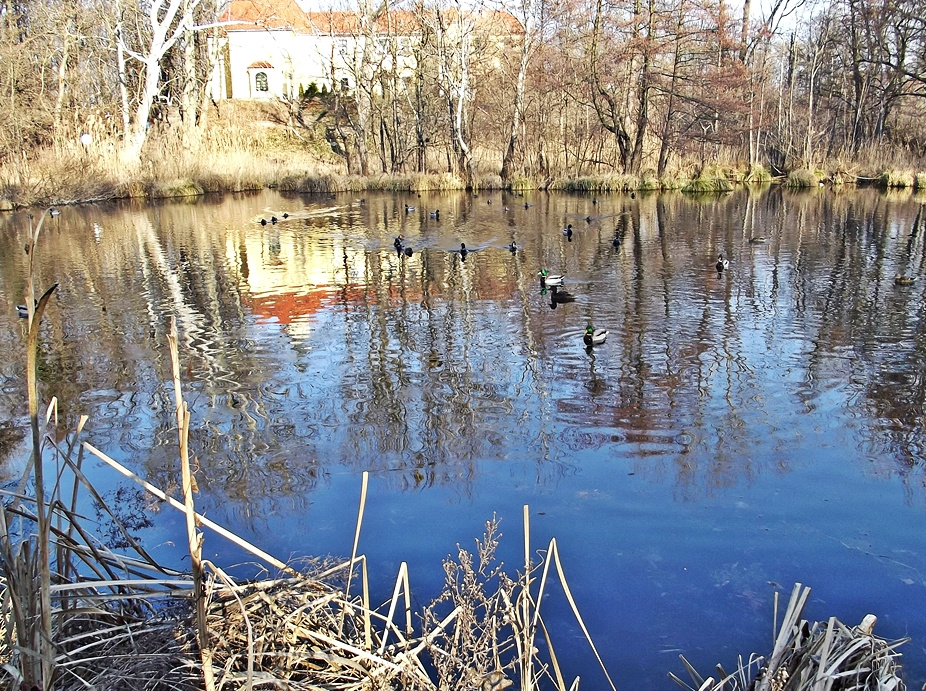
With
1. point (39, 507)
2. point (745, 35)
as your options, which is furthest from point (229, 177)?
point (39, 507)

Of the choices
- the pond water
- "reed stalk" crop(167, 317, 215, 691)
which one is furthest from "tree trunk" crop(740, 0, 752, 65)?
"reed stalk" crop(167, 317, 215, 691)

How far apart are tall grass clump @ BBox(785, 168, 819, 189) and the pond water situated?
16776 mm

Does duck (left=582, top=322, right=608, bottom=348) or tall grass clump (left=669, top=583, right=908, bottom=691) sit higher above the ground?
duck (left=582, top=322, right=608, bottom=348)

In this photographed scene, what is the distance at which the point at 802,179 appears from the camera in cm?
2905

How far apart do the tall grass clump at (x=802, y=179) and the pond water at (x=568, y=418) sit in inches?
660

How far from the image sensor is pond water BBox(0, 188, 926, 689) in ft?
13.8

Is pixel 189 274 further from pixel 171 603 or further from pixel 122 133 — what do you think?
pixel 122 133

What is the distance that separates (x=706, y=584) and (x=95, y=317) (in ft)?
28.7

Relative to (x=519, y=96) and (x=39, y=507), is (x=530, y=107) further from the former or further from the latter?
(x=39, y=507)

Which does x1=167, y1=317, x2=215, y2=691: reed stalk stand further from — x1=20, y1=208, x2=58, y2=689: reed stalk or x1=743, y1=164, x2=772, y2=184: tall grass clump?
x1=743, y1=164, x2=772, y2=184: tall grass clump

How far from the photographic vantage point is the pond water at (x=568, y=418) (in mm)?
4215

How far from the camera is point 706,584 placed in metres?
4.14

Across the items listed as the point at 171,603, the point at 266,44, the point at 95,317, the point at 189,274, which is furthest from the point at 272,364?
the point at 266,44

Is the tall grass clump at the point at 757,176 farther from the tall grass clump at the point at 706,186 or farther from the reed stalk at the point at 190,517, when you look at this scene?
the reed stalk at the point at 190,517
